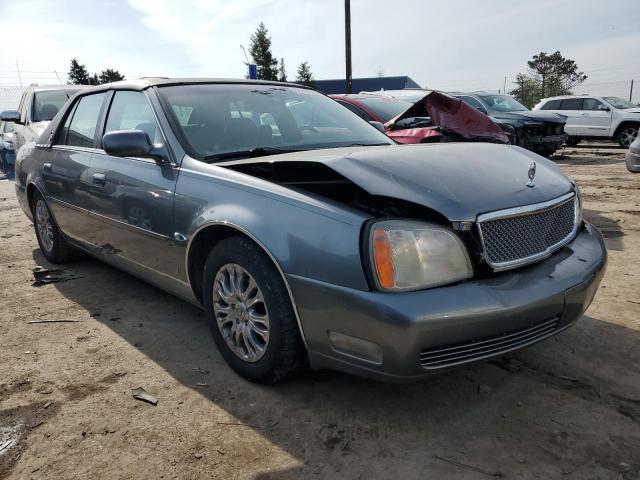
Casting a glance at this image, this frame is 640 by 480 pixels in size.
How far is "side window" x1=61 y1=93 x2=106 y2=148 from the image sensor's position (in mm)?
3843

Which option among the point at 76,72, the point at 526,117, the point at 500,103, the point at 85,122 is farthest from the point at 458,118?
the point at 76,72

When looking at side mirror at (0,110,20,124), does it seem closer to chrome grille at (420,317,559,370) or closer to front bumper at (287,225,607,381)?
front bumper at (287,225,607,381)

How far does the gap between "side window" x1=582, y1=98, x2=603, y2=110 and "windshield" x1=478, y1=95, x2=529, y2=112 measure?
439 centimetres

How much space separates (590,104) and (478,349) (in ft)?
51.9

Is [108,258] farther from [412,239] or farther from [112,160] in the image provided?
[412,239]

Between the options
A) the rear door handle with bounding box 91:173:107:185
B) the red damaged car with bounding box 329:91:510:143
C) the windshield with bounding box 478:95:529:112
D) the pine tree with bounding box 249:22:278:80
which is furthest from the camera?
the pine tree with bounding box 249:22:278:80

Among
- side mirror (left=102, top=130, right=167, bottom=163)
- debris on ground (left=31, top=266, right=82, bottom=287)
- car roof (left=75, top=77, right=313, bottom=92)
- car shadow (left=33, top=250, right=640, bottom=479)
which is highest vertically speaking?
car roof (left=75, top=77, right=313, bottom=92)

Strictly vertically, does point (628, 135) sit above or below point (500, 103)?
below

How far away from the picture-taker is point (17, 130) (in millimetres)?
8938

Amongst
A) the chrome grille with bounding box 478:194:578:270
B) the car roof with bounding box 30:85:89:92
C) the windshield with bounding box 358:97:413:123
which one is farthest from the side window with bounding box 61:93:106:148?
the car roof with bounding box 30:85:89:92

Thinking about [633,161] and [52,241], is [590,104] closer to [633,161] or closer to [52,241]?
[633,161]

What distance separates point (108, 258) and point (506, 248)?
2.76 meters

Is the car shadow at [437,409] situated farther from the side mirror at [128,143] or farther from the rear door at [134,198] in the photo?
the side mirror at [128,143]

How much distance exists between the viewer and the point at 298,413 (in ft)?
7.72
